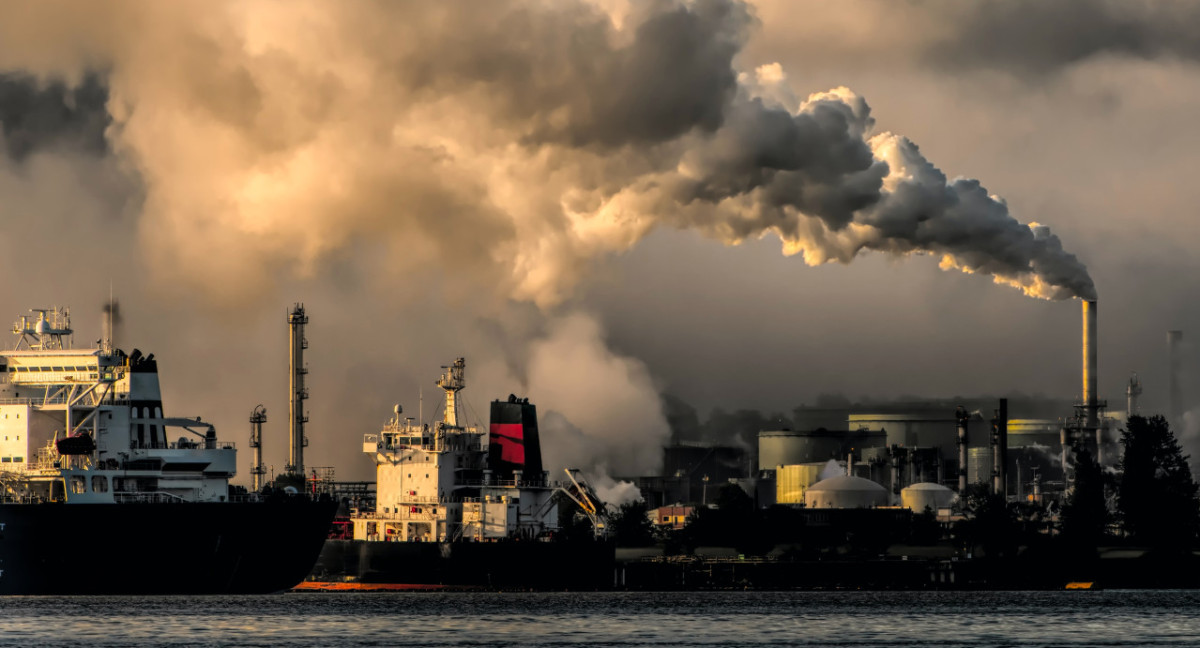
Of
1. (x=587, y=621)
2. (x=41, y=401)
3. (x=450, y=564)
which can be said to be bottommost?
(x=587, y=621)

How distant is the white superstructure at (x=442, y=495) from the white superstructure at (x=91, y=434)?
1082 inches

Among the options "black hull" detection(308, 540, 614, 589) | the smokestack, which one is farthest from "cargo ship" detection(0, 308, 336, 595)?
the smokestack

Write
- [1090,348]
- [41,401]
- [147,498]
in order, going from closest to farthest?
[147,498] → [41,401] → [1090,348]

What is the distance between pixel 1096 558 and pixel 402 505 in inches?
2455

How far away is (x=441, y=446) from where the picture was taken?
148m

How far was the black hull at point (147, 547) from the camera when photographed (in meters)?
113

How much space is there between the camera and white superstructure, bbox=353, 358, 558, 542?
147 meters

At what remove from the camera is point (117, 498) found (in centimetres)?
11681

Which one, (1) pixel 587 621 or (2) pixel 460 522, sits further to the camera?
(2) pixel 460 522

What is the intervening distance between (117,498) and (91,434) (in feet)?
15.1

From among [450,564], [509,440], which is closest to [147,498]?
[450,564]

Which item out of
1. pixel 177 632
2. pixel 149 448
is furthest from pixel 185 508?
pixel 177 632

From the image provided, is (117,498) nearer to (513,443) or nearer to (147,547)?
(147,547)

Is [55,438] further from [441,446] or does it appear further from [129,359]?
[441,446]
